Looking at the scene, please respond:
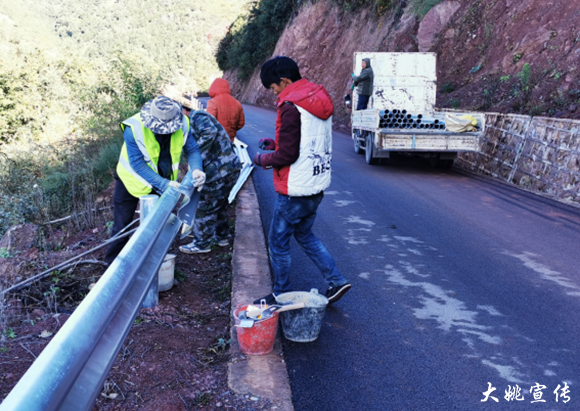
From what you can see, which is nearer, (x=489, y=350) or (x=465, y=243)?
(x=489, y=350)

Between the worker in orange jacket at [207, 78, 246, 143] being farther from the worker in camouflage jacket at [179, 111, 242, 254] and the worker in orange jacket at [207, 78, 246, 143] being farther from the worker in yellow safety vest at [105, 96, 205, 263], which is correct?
the worker in yellow safety vest at [105, 96, 205, 263]

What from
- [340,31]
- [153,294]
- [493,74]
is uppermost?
[340,31]

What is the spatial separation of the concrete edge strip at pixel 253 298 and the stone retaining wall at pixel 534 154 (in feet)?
18.4

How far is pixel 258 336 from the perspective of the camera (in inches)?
138

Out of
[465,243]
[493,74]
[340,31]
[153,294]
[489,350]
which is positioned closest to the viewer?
[489,350]

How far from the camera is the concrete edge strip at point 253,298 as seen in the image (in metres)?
3.19

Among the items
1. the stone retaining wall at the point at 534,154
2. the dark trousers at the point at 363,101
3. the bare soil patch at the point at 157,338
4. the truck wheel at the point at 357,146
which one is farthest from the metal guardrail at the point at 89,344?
the dark trousers at the point at 363,101

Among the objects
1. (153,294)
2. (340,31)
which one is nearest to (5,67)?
(153,294)

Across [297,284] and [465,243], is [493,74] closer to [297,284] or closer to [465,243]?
[465,243]

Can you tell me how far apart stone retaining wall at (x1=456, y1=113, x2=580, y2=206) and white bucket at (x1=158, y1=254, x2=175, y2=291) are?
7.31 m

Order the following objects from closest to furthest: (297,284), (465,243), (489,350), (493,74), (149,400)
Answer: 1. (149,400)
2. (489,350)
3. (297,284)
4. (465,243)
5. (493,74)

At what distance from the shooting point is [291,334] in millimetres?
3898

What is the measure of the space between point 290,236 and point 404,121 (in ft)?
27.2

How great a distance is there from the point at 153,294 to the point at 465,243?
3.94 meters
